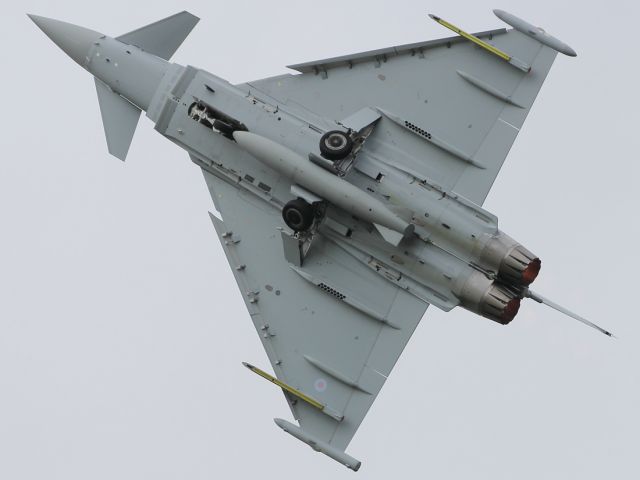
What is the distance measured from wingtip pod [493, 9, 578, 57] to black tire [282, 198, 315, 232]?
406cm

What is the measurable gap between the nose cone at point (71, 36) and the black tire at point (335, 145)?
4409 millimetres

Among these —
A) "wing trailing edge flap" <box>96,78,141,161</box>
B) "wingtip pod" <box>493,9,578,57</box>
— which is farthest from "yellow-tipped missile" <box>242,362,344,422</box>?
"wingtip pod" <box>493,9,578,57</box>

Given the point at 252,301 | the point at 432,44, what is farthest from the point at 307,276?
the point at 432,44

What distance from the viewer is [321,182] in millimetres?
18500

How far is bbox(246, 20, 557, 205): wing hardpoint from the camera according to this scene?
62.0 feet

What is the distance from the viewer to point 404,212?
18.5 metres

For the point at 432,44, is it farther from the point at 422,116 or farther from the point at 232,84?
the point at 232,84

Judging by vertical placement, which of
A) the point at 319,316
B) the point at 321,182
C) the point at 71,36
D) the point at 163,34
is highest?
the point at 163,34

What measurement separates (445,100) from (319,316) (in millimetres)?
3832

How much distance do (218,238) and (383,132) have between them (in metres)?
3.10

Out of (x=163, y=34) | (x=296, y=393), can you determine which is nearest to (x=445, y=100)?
(x=163, y=34)

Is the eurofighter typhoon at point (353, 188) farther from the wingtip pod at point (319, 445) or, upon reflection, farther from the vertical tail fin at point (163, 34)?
the vertical tail fin at point (163, 34)

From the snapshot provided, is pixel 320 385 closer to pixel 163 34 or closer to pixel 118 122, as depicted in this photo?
pixel 118 122

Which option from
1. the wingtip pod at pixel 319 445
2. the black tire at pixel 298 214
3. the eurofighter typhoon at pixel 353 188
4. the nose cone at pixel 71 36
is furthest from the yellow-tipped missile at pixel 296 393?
the nose cone at pixel 71 36
